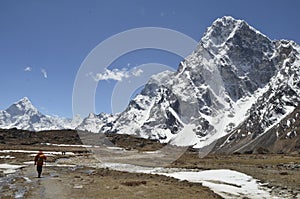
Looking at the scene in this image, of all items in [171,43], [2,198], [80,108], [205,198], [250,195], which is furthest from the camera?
[171,43]

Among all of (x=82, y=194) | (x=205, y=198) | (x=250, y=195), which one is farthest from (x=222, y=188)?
(x=82, y=194)

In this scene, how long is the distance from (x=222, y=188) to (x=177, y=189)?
5.57m

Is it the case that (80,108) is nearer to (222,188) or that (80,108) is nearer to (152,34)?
(152,34)

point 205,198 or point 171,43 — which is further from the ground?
point 171,43

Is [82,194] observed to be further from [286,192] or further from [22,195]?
[286,192]

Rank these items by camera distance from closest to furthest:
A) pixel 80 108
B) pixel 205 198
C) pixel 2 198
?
pixel 2 198 → pixel 205 198 → pixel 80 108

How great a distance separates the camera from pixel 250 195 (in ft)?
105

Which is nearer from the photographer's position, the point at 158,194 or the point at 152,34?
the point at 158,194

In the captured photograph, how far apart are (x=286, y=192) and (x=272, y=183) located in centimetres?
700

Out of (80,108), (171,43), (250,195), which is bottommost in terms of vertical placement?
(250,195)

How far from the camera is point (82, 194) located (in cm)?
2925

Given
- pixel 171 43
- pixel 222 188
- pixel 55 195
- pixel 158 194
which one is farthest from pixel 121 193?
pixel 171 43

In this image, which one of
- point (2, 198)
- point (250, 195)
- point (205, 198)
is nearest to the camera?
point (2, 198)

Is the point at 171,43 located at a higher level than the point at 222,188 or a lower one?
higher
